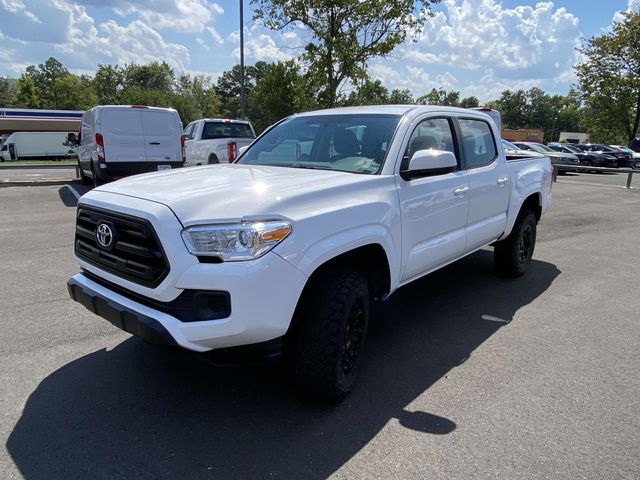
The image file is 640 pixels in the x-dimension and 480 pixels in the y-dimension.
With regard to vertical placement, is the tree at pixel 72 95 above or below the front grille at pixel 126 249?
above

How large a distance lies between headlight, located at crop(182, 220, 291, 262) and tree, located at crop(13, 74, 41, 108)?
77607 mm

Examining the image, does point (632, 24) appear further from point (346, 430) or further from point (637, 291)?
point (346, 430)

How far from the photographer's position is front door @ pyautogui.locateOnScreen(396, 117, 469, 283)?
3.57 m

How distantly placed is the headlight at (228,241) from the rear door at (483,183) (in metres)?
A: 2.56

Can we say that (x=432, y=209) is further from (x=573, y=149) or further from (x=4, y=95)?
(x=4, y=95)

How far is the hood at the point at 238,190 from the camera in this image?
2.58 meters

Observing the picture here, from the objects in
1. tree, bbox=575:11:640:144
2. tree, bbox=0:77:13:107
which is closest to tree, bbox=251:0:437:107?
tree, bbox=575:11:640:144

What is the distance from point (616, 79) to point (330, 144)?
41.5m

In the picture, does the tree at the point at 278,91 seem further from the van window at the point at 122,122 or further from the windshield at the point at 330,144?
the windshield at the point at 330,144

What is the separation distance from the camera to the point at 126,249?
276cm

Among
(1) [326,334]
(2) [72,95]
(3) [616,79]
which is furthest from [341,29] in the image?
(2) [72,95]

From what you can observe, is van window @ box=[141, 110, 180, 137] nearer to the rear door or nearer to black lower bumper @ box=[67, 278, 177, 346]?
the rear door

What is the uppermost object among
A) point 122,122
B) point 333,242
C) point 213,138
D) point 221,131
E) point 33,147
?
point 122,122

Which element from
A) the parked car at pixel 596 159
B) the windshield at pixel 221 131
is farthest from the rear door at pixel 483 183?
the parked car at pixel 596 159
